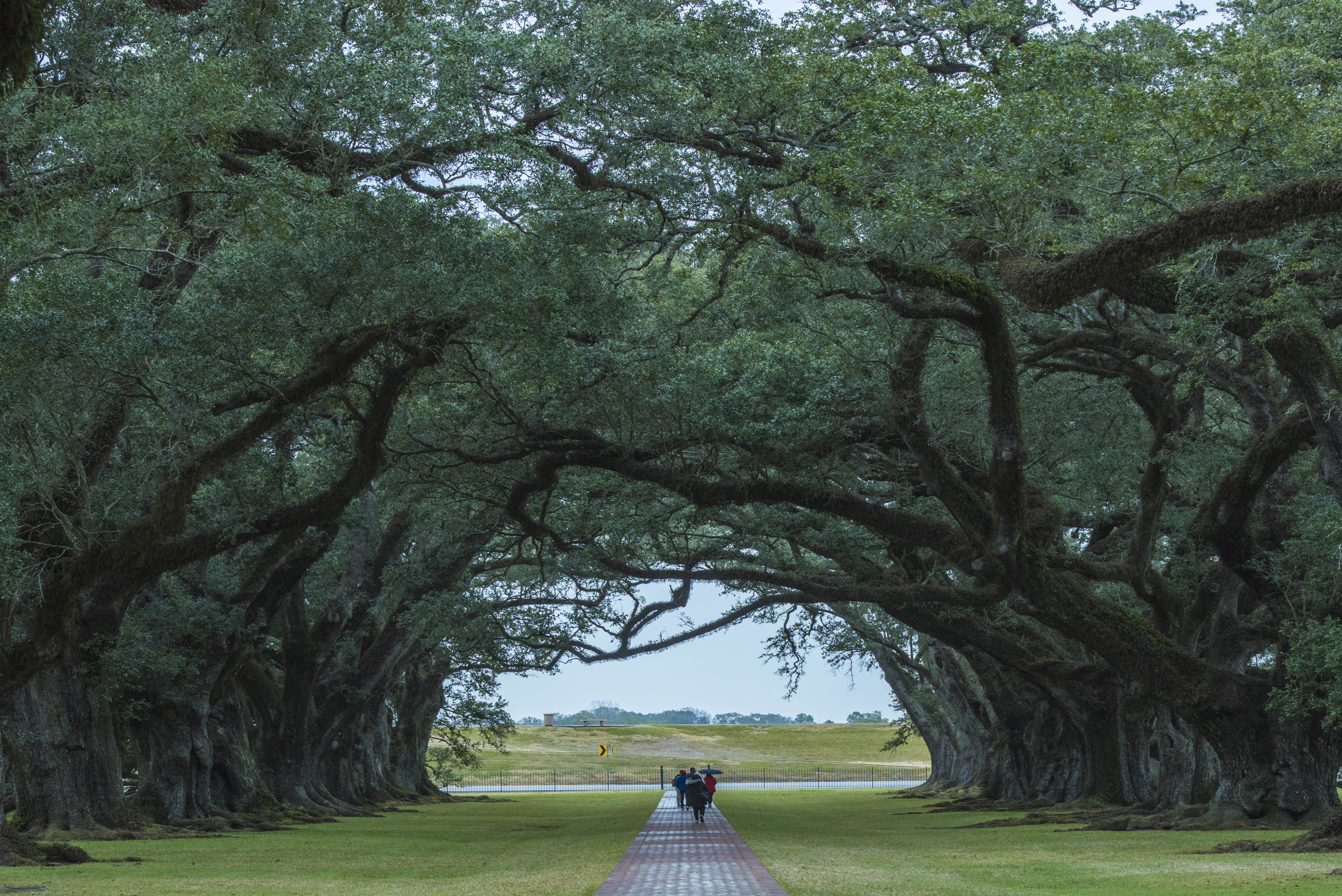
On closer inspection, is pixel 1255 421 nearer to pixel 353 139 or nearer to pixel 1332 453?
pixel 1332 453

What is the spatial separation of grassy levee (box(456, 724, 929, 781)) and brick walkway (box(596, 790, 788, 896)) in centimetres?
4666

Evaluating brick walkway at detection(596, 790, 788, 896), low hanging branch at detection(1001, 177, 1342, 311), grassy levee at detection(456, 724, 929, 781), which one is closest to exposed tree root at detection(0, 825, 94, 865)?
brick walkway at detection(596, 790, 788, 896)

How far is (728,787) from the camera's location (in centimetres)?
5609

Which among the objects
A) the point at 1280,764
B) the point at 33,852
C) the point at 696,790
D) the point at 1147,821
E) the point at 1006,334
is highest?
the point at 1006,334

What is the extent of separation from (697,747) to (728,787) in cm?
2722

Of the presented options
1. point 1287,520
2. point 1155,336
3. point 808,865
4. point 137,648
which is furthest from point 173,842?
point 1287,520

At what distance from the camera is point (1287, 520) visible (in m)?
17.7

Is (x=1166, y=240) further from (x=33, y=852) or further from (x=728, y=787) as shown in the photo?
(x=728, y=787)

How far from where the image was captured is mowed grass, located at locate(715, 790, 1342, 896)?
1064cm

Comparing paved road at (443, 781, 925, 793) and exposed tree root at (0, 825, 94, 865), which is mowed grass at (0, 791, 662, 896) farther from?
paved road at (443, 781, 925, 793)

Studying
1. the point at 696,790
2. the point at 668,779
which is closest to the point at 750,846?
the point at 696,790

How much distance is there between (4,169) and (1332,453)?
14728mm

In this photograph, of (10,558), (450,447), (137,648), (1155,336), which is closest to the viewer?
(10,558)

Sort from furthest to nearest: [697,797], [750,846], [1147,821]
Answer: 1. [697,797]
2. [1147,821]
3. [750,846]
